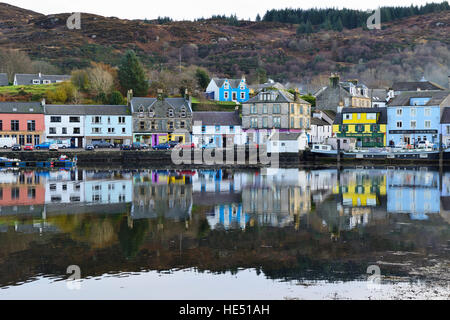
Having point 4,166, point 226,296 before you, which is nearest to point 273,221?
point 226,296

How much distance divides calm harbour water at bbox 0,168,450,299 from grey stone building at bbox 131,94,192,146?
39722mm

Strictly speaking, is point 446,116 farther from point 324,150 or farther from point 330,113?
point 330,113

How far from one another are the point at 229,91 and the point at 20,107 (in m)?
36.1

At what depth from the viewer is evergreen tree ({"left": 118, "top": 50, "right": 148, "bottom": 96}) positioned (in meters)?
91.9

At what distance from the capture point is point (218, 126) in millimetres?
81625

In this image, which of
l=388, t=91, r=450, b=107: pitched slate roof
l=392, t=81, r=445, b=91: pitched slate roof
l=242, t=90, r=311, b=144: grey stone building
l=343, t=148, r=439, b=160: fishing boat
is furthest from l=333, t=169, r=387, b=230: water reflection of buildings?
l=392, t=81, r=445, b=91: pitched slate roof

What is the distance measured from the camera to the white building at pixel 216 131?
267 feet

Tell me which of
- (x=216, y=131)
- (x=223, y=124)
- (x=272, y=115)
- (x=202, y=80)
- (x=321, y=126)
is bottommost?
(x=216, y=131)

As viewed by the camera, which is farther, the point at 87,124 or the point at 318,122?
the point at 318,122

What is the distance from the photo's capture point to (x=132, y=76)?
92125 mm

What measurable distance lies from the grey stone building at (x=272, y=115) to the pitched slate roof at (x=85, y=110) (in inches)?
683

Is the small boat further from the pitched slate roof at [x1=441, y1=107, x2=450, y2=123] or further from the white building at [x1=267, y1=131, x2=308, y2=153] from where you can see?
the pitched slate roof at [x1=441, y1=107, x2=450, y2=123]

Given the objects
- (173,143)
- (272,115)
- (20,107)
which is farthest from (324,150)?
(20,107)

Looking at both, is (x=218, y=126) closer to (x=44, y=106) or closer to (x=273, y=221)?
(x=44, y=106)
